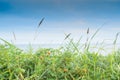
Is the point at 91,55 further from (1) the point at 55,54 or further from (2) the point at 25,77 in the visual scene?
(2) the point at 25,77

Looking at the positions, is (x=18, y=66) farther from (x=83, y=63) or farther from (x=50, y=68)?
(x=83, y=63)

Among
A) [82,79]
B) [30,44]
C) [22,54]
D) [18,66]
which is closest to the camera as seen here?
[82,79]

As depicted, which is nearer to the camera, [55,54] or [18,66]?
[18,66]

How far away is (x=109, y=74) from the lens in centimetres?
376

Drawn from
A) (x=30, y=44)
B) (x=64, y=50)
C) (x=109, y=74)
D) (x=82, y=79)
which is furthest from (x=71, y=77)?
(x=30, y=44)

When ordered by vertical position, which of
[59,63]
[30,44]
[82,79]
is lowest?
[82,79]

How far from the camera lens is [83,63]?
4031mm

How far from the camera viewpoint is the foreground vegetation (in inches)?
146

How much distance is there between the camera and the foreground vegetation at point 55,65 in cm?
371

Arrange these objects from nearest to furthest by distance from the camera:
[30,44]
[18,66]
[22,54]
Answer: [18,66]
[22,54]
[30,44]

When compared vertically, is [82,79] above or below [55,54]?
below

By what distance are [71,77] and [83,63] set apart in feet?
1.23

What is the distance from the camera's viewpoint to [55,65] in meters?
3.86

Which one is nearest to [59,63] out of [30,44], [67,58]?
[67,58]
